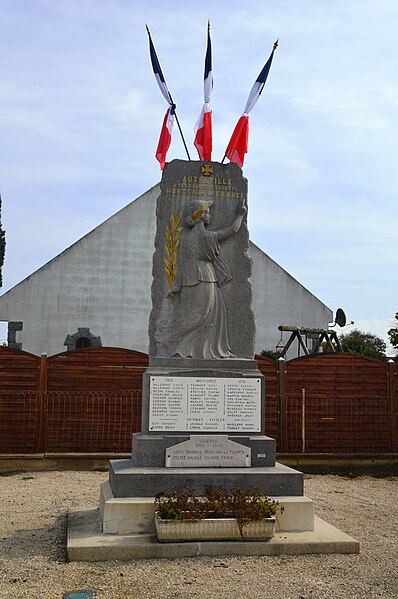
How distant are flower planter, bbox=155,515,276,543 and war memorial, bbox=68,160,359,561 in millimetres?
65

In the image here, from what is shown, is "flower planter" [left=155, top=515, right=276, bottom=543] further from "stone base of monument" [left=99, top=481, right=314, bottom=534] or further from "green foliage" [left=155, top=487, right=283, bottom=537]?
"stone base of monument" [left=99, top=481, right=314, bottom=534]

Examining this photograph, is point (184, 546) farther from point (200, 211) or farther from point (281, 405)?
point (281, 405)

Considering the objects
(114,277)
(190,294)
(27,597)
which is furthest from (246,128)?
(114,277)

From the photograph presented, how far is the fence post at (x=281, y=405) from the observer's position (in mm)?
13656

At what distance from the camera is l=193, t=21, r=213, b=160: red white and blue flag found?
30.9 ft

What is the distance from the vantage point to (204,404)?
729cm

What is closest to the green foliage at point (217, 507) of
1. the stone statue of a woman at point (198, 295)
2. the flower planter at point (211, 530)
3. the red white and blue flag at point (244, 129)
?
the flower planter at point (211, 530)

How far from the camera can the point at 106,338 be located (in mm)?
23578

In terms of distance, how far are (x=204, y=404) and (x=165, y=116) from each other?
15.4 feet

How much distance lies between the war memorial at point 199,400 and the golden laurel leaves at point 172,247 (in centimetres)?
1

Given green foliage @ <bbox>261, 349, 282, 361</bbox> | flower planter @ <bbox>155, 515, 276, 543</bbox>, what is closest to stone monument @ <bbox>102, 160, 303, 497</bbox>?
flower planter @ <bbox>155, 515, 276, 543</bbox>

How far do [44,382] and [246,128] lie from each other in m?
7.12

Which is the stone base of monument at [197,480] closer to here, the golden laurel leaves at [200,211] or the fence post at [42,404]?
the golden laurel leaves at [200,211]

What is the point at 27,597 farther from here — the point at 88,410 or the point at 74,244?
the point at 74,244
